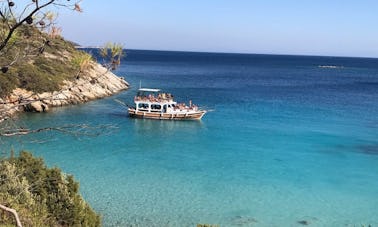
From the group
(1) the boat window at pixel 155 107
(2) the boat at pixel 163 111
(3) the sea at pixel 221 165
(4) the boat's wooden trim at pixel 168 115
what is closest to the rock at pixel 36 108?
(3) the sea at pixel 221 165

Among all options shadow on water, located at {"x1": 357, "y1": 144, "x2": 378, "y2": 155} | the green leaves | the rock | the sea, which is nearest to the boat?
the sea

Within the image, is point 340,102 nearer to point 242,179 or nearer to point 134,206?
point 242,179

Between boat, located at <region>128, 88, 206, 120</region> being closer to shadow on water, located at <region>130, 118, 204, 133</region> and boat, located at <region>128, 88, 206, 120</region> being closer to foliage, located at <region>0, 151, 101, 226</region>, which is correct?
shadow on water, located at <region>130, 118, 204, 133</region>

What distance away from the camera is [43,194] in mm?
15180

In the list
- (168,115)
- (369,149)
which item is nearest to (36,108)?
(168,115)

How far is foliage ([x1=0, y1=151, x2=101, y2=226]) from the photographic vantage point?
13.2 metres

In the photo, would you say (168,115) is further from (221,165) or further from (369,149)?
(369,149)

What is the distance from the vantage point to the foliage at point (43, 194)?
520 inches

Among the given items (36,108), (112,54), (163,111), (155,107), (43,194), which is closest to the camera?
(112,54)

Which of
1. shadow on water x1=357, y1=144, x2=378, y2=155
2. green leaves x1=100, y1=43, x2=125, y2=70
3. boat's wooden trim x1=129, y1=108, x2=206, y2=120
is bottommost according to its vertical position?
shadow on water x1=357, y1=144, x2=378, y2=155

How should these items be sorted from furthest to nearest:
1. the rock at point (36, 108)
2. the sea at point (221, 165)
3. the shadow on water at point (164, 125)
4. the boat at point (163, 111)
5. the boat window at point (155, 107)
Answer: the boat window at point (155, 107) < the boat at point (163, 111) < the rock at point (36, 108) < the shadow on water at point (164, 125) < the sea at point (221, 165)

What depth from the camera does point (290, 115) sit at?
51.2m

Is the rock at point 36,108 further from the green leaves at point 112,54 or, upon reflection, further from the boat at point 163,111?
the green leaves at point 112,54

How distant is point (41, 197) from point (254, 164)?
56.1 ft
